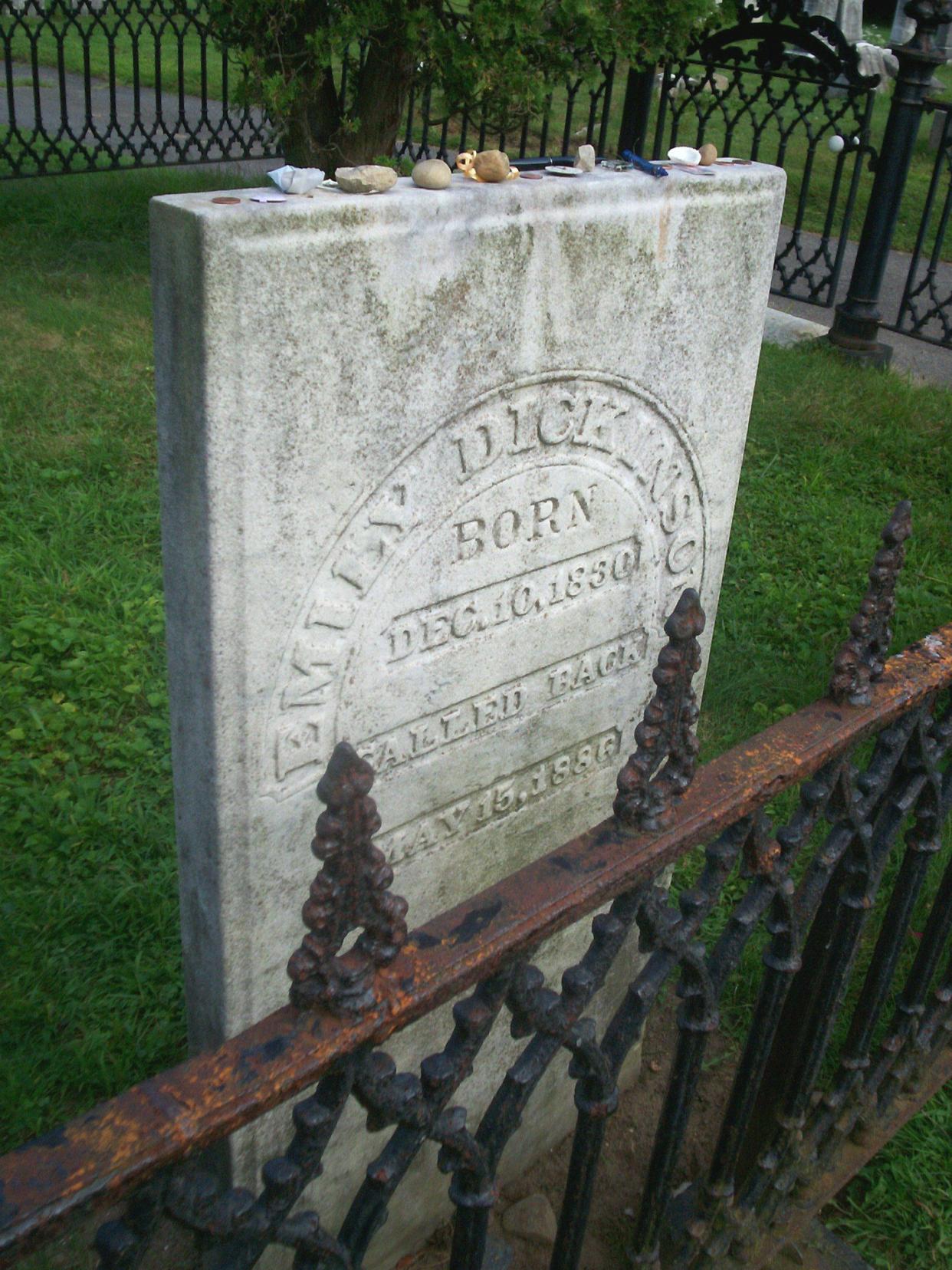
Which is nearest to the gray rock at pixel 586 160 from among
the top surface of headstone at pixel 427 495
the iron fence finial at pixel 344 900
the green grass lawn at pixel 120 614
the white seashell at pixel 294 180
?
the top surface of headstone at pixel 427 495

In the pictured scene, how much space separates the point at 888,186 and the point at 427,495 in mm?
4946

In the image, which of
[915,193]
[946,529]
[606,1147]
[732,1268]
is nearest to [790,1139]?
A: [732,1268]

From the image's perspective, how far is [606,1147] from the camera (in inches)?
90.7

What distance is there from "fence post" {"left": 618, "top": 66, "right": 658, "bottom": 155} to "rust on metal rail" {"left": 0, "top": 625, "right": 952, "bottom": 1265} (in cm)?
503

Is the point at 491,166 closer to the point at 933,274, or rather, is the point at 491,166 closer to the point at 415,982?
the point at 415,982

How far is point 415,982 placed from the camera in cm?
113

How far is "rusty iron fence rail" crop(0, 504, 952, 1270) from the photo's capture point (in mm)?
1001

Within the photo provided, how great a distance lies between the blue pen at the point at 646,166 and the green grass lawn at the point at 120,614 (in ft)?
5.71

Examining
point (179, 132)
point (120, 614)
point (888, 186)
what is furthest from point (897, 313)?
point (120, 614)

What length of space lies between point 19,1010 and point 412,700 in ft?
4.05

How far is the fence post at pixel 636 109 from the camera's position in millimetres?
5941

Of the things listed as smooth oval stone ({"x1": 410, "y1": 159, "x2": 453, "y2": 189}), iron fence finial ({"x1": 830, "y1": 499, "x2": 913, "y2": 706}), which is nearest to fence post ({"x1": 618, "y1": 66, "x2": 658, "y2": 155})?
iron fence finial ({"x1": 830, "y1": 499, "x2": 913, "y2": 706})

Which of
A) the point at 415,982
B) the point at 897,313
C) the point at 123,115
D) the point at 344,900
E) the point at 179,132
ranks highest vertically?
the point at 344,900

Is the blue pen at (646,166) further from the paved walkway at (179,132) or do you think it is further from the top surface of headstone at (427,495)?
the paved walkway at (179,132)
